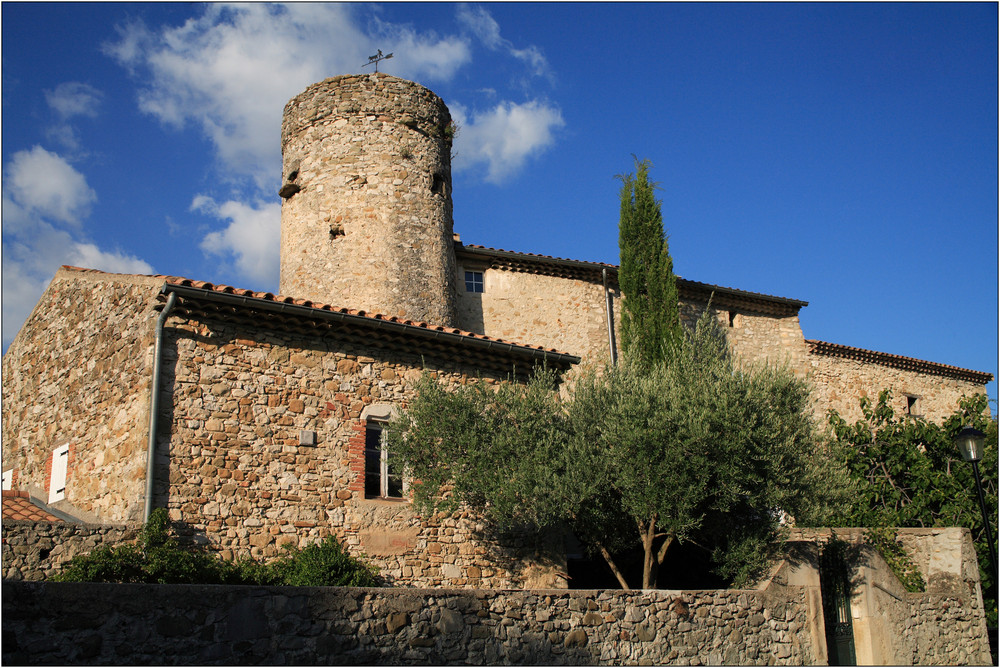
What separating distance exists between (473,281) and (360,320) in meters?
8.22

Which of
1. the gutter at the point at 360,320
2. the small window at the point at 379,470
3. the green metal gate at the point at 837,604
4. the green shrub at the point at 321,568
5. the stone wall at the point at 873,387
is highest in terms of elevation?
the stone wall at the point at 873,387

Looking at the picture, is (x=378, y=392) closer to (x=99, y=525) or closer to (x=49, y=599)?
(x=99, y=525)

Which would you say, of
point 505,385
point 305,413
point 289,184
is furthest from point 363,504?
point 289,184

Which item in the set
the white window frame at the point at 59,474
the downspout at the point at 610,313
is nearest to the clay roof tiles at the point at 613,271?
the downspout at the point at 610,313

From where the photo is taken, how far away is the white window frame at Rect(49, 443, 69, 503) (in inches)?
471

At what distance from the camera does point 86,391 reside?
12102 millimetres

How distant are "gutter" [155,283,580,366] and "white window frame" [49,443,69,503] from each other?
11.2ft

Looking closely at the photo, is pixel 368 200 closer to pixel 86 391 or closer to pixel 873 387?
pixel 86 391

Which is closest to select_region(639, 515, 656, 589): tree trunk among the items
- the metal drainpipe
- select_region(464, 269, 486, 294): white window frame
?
the metal drainpipe

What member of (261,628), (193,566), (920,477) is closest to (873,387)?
(920,477)

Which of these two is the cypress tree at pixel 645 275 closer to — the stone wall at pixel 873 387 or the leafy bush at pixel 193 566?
the stone wall at pixel 873 387

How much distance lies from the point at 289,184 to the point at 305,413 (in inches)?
321

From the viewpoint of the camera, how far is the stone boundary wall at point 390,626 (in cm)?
619

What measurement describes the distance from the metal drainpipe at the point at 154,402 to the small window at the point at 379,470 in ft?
9.94
